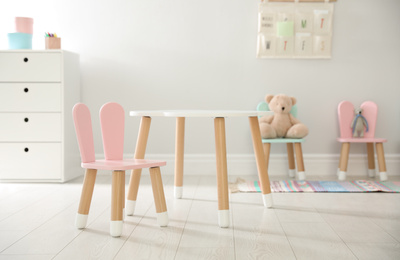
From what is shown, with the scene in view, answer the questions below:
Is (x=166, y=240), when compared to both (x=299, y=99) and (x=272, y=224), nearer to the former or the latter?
(x=272, y=224)

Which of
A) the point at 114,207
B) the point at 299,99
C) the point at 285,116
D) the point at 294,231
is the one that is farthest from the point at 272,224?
the point at 299,99

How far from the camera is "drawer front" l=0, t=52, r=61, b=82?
11.9 feet

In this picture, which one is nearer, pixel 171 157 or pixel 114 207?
pixel 114 207

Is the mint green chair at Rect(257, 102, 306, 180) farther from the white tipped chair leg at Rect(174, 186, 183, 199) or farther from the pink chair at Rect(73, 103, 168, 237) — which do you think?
the pink chair at Rect(73, 103, 168, 237)

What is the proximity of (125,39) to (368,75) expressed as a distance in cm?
203

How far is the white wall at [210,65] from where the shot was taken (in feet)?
13.2

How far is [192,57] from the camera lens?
4066mm

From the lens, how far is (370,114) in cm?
397

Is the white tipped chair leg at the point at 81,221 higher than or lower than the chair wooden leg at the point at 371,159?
lower

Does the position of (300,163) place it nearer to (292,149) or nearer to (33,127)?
(292,149)

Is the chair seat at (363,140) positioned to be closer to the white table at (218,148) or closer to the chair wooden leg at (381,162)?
the chair wooden leg at (381,162)

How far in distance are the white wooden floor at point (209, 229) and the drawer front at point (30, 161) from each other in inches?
15.4

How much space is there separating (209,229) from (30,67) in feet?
6.81

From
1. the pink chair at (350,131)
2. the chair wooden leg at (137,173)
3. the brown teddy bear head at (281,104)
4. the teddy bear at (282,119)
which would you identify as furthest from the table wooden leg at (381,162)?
the chair wooden leg at (137,173)
